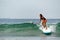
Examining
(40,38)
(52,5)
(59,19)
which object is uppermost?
(52,5)

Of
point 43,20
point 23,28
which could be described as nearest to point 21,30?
point 23,28

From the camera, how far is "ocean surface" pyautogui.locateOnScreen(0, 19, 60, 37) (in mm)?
2801

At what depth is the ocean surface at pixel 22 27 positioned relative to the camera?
9.19 feet

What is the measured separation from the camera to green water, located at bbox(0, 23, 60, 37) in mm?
2812

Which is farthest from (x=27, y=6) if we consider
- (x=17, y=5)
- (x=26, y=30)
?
(x=26, y=30)

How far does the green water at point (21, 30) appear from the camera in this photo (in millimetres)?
2812

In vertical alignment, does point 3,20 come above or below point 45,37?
above

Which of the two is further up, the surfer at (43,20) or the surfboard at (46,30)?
the surfer at (43,20)

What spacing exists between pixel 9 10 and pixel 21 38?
374 millimetres

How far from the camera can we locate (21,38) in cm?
281

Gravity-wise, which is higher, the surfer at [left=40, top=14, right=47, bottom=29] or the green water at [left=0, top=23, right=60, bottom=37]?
the surfer at [left=40, top=14, right=47, bottom=29]

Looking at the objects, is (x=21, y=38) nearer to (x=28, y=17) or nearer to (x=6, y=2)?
(x=28, y=17)

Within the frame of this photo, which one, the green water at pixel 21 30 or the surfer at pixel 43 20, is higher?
the surfer at pixel 43 20

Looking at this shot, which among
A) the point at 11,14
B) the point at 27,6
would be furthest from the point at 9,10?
the point at 27,6
